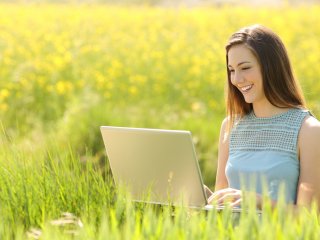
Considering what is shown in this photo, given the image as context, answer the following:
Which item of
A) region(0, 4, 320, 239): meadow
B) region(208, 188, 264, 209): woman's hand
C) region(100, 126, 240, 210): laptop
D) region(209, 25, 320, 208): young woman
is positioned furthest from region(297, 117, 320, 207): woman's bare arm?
region(0, 4, 320, 239): meadow

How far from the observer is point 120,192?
2.63 m

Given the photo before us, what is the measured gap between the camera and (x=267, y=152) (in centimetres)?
328

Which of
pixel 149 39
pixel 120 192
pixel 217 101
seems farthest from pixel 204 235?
pixel 149 39

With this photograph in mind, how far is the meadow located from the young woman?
54 centimetres

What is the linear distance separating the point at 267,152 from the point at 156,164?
473mm

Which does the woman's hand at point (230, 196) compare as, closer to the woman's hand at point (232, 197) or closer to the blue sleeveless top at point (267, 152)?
the woman's hand at point (232, 197)

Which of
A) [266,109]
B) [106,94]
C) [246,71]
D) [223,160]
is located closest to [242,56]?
[246,71]

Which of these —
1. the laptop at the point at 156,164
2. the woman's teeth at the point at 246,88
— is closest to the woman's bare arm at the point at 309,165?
the woman's teeth at the point at 246,88

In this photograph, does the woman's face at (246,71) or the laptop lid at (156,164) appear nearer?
the laptop lid at (156,164)

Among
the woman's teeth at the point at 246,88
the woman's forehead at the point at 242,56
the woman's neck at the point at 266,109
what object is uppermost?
the woman's forehead at the point at 242,56

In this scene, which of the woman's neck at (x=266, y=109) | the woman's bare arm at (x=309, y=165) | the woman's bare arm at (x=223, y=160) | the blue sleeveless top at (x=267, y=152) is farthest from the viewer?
the woman's bare arm at (x=223, y=160)

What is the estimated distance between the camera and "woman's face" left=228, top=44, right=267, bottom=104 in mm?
3240

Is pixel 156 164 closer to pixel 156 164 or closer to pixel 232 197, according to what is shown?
pixel 156 164

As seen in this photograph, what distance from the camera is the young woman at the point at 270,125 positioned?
10.4 ft
